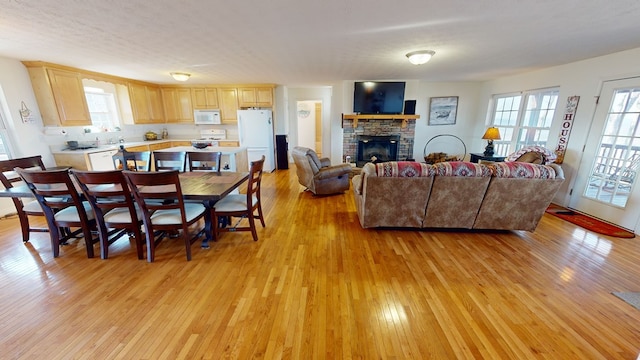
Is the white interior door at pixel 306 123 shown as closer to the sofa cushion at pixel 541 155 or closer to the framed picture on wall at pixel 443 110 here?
the framed picture on wall at pixel 443 110

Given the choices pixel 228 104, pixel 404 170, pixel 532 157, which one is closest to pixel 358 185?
pixel 404 170

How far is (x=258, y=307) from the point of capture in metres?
1.81

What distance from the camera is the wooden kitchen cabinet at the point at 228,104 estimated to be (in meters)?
6.09

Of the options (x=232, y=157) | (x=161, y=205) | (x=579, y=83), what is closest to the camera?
(x=161, y=205)

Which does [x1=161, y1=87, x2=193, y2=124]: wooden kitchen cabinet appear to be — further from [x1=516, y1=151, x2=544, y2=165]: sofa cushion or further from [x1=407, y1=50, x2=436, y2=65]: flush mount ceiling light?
[x1=516, y1=151, x2=544, y2=165]: sofa cushion

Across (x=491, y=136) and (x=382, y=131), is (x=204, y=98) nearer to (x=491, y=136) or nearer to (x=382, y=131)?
(x=382, y=131)

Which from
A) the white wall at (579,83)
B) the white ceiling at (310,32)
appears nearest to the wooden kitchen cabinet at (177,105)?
the white ceiling at (310,32)

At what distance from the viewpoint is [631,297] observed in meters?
1.89

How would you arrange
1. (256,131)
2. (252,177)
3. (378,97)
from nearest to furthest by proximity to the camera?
(252,177) → (378,97) → (256,131)

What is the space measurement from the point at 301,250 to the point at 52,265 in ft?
7.91

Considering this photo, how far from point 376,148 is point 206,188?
464 cm

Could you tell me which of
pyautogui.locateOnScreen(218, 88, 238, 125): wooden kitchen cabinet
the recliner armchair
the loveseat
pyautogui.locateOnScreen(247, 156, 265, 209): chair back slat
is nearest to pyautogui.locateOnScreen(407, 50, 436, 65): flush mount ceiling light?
the loveseat

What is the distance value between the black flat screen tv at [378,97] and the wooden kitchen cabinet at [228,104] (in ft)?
10.2

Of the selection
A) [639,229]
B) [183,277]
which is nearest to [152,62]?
[183,277]
